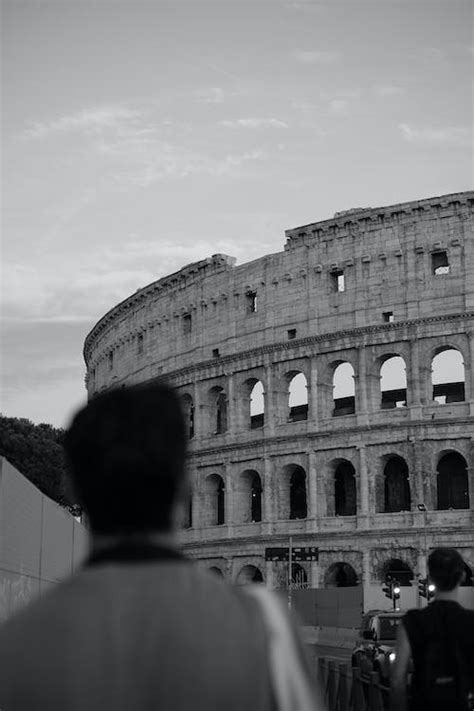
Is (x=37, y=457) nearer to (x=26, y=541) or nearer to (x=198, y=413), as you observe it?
(x=198, y=413)

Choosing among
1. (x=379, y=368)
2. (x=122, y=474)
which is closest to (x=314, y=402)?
(x=379, y=368)

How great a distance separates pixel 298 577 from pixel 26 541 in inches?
1340

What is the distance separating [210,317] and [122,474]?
1895 inches

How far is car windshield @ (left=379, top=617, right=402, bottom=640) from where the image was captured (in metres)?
20.4

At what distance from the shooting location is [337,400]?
51.2 meters

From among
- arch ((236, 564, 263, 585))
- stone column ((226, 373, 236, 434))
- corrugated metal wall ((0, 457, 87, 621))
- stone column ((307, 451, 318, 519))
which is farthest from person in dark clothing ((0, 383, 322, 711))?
stone column ((226, 373, 236, 434))

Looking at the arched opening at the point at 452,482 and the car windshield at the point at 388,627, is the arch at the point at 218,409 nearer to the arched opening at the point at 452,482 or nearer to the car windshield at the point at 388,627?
the arched opening at the point at 452,482

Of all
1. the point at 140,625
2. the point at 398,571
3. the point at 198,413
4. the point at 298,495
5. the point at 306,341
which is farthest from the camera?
the point at 198,413

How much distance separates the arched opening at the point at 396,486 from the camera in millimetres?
43438

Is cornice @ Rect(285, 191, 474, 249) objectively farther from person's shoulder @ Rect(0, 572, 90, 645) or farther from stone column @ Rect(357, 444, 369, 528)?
person's shoulder @ Rect(0, 572, 90, 645)

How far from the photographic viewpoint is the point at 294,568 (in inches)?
1761

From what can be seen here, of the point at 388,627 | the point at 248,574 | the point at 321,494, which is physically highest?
the point at 321,494

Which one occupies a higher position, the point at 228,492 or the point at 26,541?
the point at 228,492

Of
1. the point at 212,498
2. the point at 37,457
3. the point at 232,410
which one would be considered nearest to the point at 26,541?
the point at 232,410
